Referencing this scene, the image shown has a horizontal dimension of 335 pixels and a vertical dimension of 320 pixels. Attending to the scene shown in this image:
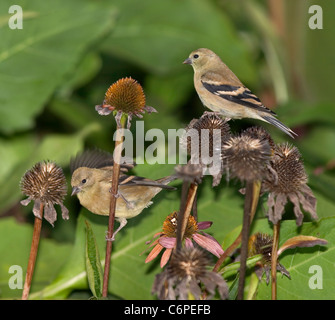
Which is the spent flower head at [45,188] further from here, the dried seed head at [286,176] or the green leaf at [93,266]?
the dried seed head at [286,176]

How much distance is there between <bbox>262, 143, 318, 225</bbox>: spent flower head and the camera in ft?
1.77

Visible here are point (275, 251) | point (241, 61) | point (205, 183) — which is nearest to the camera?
point (275, 251)

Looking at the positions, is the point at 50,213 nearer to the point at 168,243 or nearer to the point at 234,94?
the point at 168,243

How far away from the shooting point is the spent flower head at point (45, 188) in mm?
576

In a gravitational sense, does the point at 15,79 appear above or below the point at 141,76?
below

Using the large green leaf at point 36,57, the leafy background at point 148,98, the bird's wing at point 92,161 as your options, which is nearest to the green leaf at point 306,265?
the leafy background at point 148,98

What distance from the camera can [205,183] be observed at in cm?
86

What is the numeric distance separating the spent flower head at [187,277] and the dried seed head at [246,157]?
3.1 inches

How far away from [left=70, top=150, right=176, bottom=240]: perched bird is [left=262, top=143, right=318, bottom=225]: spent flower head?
5.1 inches

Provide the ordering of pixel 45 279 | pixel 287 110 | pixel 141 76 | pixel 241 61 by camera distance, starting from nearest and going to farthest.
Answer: pixel 45 279, pixel 287 110, pixel 241 61, pixel 141 76

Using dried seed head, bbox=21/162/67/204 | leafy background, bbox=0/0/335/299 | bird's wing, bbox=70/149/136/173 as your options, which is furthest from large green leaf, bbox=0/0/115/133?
dried seed head, bbox=21/162/67/204
